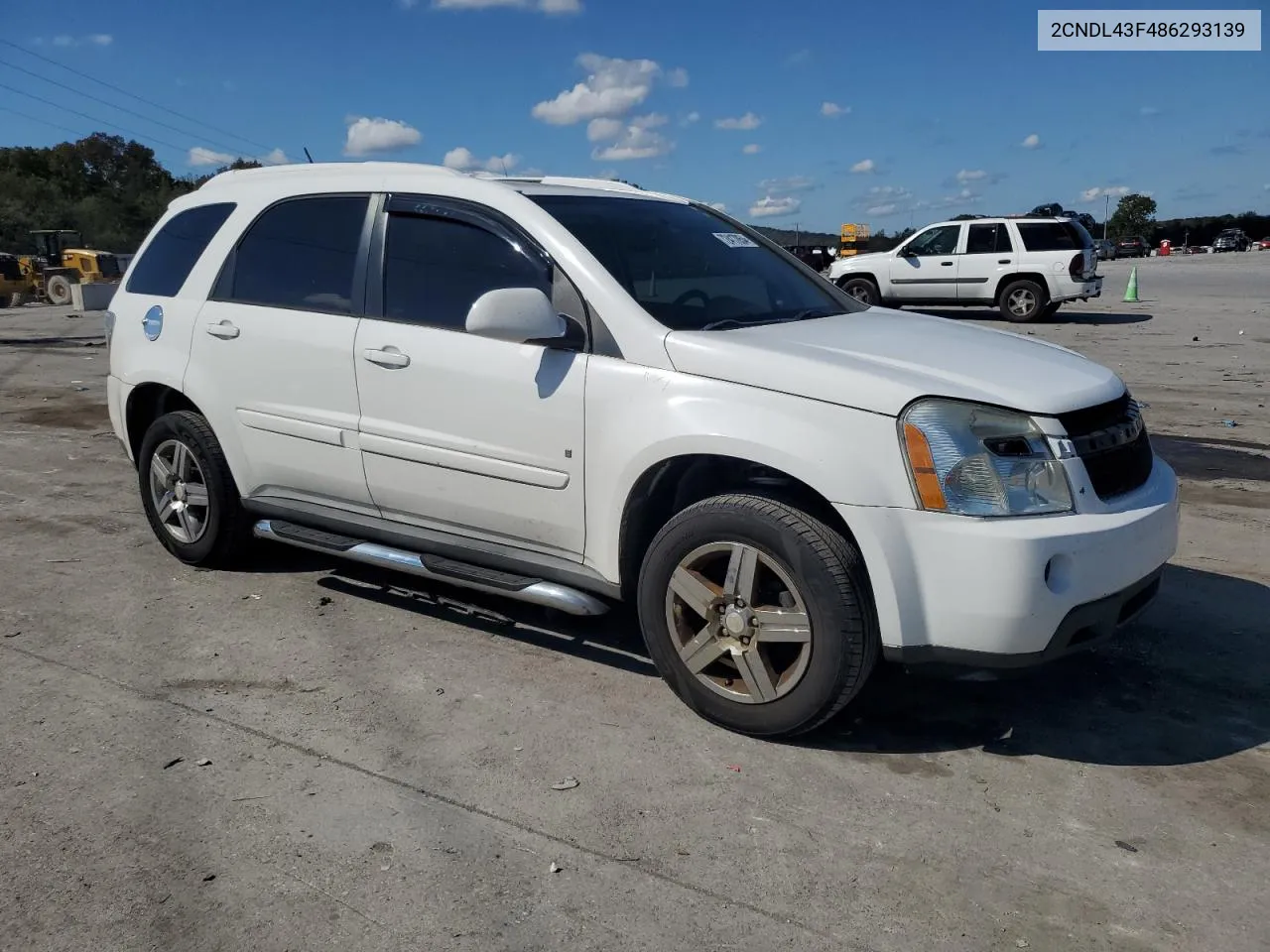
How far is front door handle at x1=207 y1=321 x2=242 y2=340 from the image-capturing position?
473 cm

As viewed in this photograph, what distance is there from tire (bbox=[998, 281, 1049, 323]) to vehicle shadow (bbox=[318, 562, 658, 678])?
16026 mm

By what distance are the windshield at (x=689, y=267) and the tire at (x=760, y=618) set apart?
759 mm

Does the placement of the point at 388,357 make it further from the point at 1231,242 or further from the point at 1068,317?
the point at 1231,242

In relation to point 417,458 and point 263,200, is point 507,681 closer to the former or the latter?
point 417,458

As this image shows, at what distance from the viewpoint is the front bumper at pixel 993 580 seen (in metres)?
3.05

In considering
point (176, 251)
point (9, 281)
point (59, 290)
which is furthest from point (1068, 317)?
point (9, 281)

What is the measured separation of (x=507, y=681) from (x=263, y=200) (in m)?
2.52

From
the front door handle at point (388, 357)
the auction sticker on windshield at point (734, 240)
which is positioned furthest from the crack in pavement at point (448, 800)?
the auction sticker on windshield at point (734, 240)

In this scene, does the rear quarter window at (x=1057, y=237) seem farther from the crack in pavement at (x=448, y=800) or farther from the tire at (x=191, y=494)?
the crack in pavement at (x=448, y=800)

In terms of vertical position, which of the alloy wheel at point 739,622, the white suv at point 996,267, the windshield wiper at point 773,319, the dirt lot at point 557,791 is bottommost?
the dirt lot at point 557,791

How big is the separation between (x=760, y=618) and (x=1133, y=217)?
115m

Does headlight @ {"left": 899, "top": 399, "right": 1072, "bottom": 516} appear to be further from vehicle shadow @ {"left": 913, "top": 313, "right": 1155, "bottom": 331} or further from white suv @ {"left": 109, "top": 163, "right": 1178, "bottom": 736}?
vehicle shadow @ {"left": 913, "top": 313, "right": 1155, "bottom": 331}

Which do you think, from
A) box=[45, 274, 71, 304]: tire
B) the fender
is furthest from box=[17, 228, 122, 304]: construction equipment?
the fender

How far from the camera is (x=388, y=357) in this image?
4160 mm
